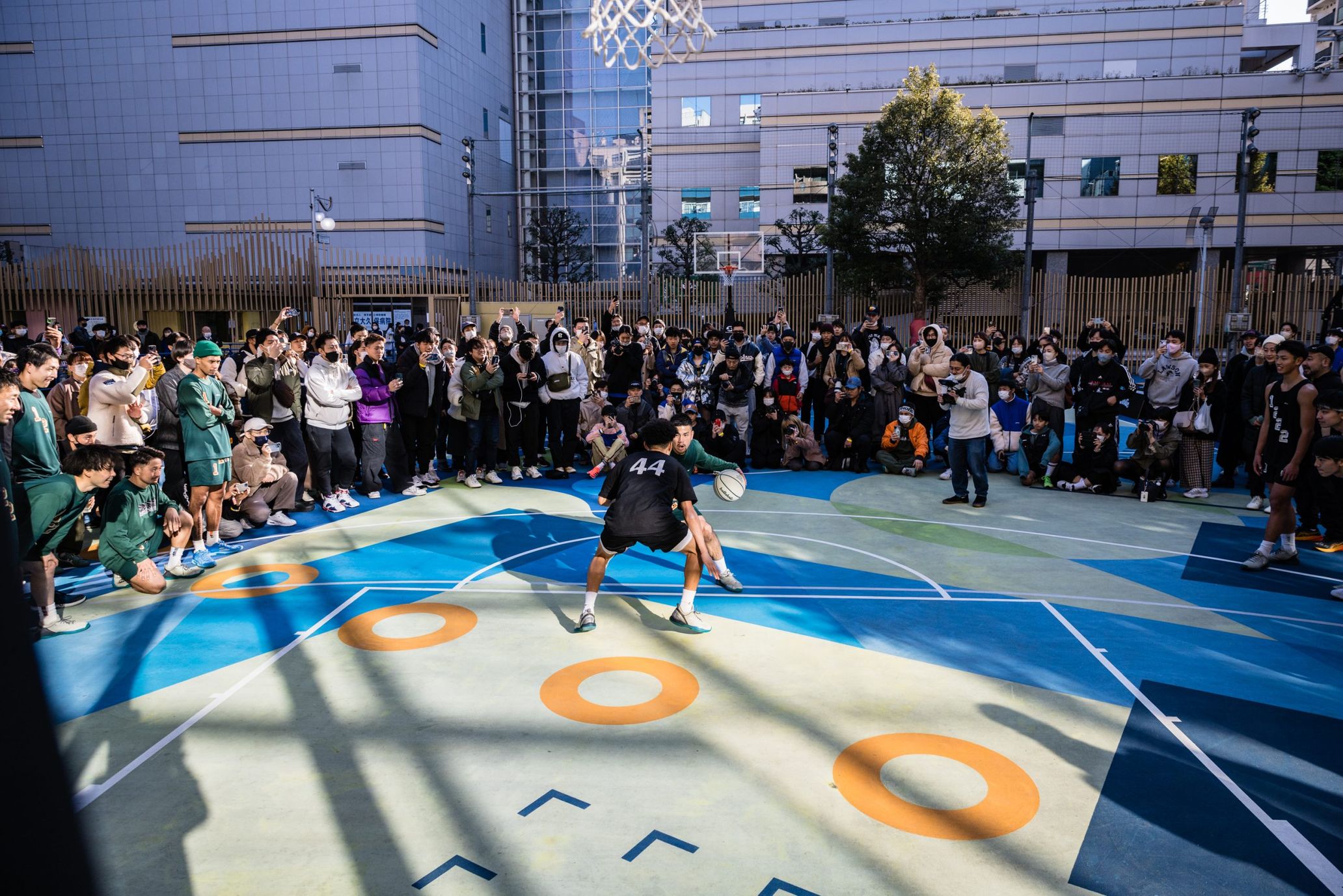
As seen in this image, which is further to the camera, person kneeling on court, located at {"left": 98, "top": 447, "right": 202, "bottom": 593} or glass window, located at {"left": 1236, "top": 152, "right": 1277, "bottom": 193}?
glass window, located at {"left": 1236, "top": 152, "right": 1277, "bottom": 193}

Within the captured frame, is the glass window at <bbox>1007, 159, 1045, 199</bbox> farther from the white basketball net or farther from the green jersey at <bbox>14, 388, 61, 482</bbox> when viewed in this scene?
the green jersey at <bbox>14, 388, 61, 482</bbox>

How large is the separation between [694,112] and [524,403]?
36392mm

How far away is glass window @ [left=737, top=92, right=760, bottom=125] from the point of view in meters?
44.7

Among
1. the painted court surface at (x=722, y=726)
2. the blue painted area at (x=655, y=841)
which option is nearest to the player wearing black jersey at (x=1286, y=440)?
the painted court surface at (x=722, y=726)

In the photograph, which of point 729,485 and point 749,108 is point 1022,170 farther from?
point 729,485

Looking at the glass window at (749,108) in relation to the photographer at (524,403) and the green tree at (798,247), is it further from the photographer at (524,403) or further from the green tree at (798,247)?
the photographer at (524,403)

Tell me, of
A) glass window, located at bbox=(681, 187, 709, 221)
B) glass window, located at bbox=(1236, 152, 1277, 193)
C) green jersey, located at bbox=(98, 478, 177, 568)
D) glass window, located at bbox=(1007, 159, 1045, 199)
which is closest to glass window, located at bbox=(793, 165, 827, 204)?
glass window, located at bbox=(681, 187, 709, 221)

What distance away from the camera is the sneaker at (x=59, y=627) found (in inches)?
270

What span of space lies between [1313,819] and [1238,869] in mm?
730

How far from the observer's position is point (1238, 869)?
405 cm

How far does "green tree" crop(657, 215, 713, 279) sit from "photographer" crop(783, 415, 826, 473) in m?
26.1

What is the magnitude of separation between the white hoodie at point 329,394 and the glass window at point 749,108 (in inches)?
1498

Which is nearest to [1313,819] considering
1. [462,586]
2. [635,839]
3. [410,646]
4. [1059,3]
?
[635,839]

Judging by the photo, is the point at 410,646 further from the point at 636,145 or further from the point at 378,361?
the point at 636,145
